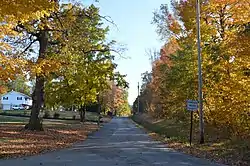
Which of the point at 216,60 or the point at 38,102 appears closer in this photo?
the point at 216,60

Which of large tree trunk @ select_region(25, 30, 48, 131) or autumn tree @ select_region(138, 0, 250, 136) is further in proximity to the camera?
large tree trunk @ select_region(25, 30, 48, 131)

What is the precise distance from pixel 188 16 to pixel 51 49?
985 centimetres

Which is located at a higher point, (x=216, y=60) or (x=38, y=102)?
(x=216, y=60)

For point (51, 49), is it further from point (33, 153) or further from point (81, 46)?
point (33, 153)

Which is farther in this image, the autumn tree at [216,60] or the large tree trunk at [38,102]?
the large tree trunk at [38,102]

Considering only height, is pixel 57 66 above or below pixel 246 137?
above

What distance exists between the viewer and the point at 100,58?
34.9m

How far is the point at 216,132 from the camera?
24406 mm

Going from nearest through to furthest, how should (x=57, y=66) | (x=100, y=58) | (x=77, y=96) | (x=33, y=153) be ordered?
(x=33, y=153), (x=57, y=66), (x=100, y=58), (x=77, y=96)

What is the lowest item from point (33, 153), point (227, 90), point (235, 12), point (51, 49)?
point (33, 153)

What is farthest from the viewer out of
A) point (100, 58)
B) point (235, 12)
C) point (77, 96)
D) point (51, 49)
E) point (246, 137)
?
point (77, 96)

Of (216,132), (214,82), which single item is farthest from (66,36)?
(216,132)

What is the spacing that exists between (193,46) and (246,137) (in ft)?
28.0

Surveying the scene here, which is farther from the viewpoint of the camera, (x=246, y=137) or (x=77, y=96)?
(x=77, y=96)
